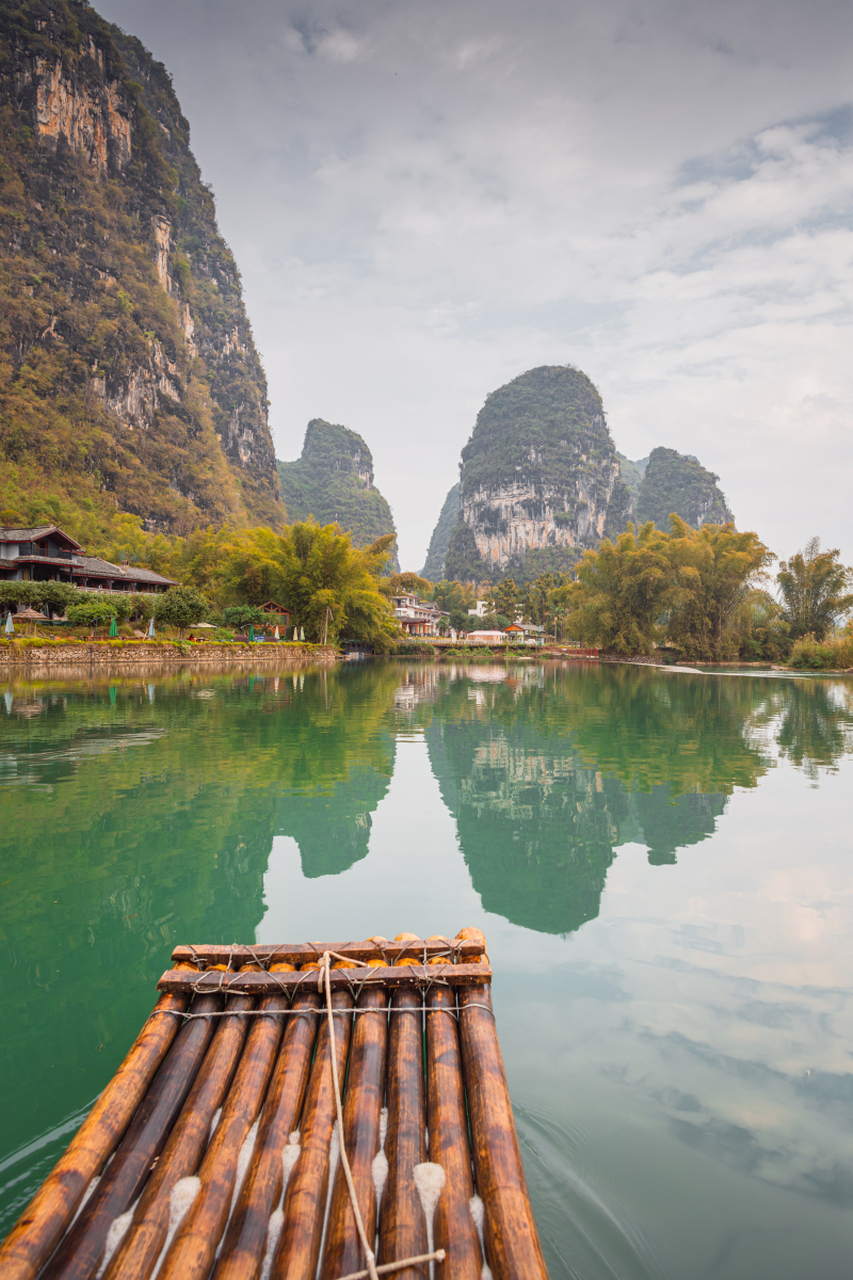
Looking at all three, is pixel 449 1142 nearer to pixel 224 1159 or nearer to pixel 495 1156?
pixel 495 1156

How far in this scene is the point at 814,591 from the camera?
41906mm

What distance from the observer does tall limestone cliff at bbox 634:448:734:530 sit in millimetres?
144125

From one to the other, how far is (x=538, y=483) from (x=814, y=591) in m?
103

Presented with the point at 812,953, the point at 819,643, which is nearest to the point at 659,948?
the point at 812,953

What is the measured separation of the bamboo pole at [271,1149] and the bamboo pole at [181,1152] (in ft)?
0.55

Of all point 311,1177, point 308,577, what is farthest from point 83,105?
point 311,1177

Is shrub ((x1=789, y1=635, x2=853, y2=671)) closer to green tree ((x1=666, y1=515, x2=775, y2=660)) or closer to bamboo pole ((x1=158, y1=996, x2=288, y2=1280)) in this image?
green tree ((x1=666, y1=515, x2=775, y2=660))

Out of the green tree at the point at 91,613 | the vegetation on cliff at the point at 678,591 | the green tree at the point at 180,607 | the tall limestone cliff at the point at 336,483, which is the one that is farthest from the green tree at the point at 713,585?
the tall limestone cliff at the point at 336,483

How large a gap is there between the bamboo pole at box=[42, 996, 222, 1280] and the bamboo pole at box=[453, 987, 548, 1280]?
3.20 feet

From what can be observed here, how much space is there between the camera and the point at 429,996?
2.59m

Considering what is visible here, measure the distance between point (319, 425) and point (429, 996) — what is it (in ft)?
557

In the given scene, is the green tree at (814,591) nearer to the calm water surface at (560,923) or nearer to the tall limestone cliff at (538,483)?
the calm water surface at (560,923)

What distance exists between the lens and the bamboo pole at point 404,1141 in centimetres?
160

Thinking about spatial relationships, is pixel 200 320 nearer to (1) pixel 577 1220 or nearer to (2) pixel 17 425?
(2) pixel 17 425
